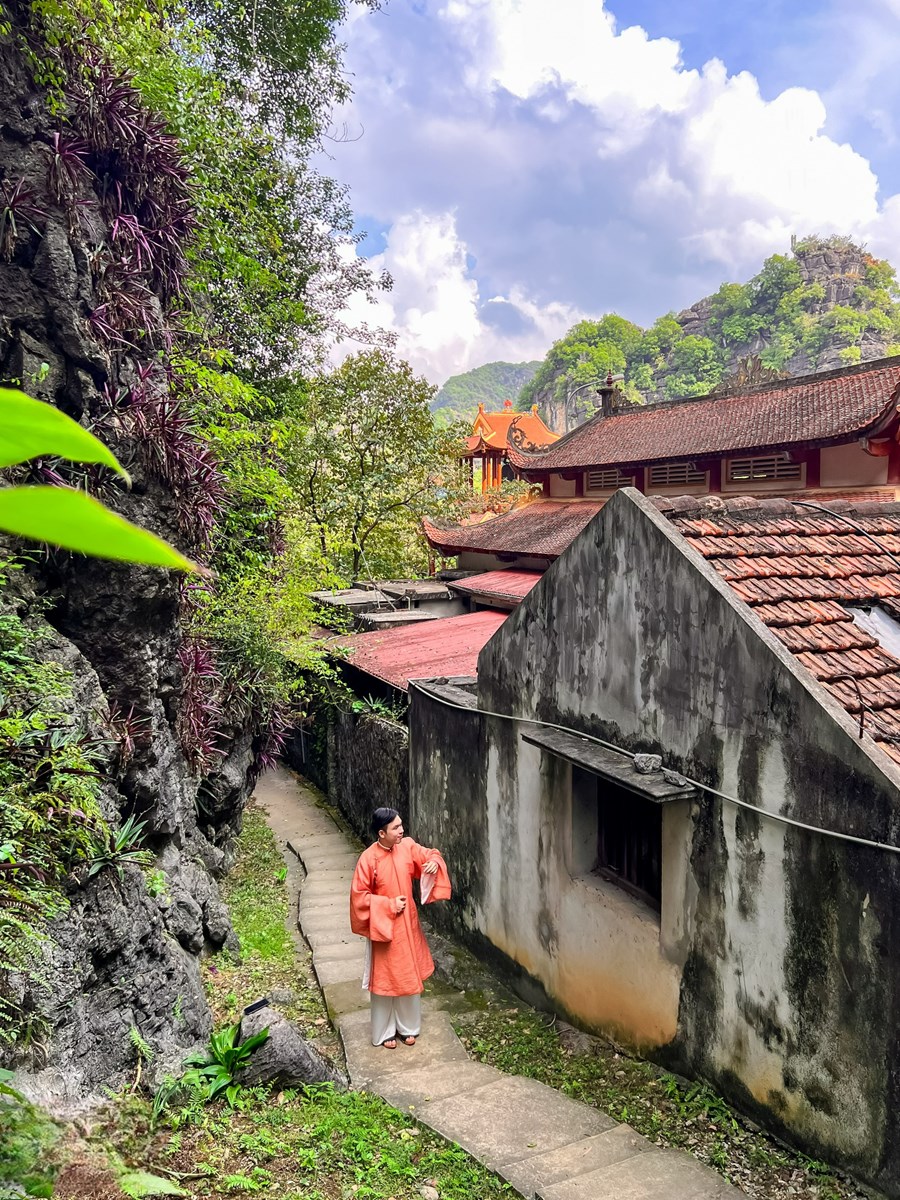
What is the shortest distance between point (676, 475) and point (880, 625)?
1157 cm

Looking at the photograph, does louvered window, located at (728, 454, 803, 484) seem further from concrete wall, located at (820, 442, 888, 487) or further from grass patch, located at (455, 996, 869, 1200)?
grass patch, located at (455, 996, 869, 1200)

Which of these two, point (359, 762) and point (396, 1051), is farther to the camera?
point (359, 762)

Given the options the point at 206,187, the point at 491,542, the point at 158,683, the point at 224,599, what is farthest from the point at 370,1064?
the point at 491,542

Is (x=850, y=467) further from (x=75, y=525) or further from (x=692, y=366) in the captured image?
(x=692, y=366)

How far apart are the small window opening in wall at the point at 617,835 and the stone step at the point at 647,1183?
4.63ft

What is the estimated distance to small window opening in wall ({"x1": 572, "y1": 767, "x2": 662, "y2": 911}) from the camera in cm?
509

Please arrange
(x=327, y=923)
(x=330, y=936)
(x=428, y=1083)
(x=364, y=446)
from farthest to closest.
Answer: (x=364, y=446), (x=327, y=923), (x=330, y=936), (x=428, y=1083)

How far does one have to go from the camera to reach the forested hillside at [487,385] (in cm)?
11900

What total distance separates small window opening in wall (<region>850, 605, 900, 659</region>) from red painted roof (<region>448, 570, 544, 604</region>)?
29.6 ft

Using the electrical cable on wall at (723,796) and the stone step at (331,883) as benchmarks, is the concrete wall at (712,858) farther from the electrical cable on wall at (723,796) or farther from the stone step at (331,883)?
the stone step at (331,883)

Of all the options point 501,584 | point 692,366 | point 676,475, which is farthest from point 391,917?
point 692,366

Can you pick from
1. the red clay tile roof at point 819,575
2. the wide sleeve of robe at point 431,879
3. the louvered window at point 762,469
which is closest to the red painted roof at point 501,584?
the louvered window at point 762,469

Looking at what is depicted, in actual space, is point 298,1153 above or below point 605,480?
below

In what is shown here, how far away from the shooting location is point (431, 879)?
18.5 ft
